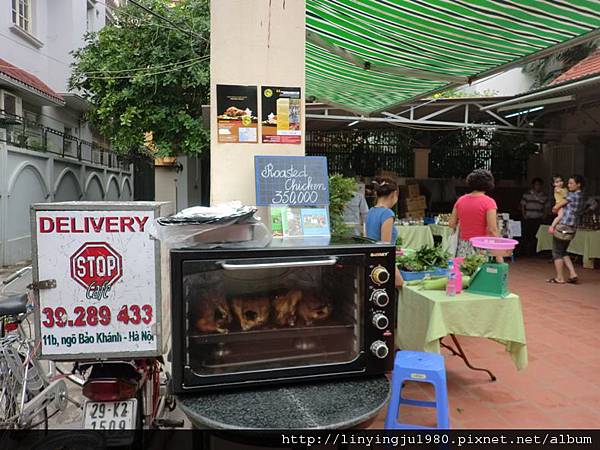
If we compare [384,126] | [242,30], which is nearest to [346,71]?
[242,30]

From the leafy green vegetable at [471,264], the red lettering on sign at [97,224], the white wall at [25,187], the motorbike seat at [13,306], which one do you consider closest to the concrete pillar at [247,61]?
the red lettering on sign at [97,224]

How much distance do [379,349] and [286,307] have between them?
0.45 meters

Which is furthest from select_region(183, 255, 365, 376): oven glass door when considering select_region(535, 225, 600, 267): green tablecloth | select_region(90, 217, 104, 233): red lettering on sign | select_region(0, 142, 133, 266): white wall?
select_region(535, 225, 600, 267): green tablecloth

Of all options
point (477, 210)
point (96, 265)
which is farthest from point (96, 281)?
point (477, 210)

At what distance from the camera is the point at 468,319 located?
10.2ft

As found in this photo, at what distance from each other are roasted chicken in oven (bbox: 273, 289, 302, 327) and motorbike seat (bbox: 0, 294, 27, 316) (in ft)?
5.85

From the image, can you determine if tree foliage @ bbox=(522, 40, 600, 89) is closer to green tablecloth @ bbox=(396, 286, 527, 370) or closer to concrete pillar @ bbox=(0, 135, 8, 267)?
green tablecloth @ bbox=(396, 286, 527, 370)

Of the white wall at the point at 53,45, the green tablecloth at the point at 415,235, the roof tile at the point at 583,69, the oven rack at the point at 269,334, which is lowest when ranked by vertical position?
the green tablecloth at the point at 415,235

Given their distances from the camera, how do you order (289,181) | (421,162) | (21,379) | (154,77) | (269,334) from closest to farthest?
(269,334) → (289,181) → (21,379) → (154,77) → (421,162)

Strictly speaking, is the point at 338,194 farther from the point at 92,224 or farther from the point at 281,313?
the point at 92,224

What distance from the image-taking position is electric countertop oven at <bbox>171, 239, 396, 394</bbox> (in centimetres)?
180

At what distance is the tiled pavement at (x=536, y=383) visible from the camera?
315 centimetres

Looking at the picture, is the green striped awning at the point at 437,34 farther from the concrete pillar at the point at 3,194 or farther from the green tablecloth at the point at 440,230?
the concrete pillar at the point at 3,194

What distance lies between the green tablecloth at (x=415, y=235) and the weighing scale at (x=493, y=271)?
17.7 feet
